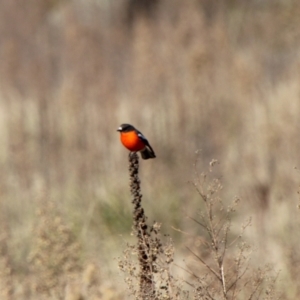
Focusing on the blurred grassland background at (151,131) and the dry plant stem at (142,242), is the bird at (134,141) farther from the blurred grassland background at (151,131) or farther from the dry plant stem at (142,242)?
the blurred grassland background at (151,131)

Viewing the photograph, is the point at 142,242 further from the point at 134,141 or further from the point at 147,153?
the point at 147,153

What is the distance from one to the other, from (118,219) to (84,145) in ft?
5.67

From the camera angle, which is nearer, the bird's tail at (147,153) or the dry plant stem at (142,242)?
the dry plant stem at (142,242)

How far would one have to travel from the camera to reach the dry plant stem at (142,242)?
11.4 ft

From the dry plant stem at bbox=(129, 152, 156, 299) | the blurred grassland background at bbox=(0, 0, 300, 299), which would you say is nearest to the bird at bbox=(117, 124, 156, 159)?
the dry plant stem at bbox=(129, 152, 156, 299)

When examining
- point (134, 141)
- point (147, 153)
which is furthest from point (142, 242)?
point (147, 153)

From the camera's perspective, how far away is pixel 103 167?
9.20m

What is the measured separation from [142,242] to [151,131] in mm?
6665

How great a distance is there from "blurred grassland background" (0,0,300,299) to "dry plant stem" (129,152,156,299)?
2.49 m

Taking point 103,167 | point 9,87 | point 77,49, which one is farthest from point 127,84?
point 103,167

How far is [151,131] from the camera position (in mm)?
10141

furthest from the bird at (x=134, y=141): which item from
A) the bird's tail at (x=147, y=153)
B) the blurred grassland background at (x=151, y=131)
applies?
the blurred grassland background at (x=151, y=131)

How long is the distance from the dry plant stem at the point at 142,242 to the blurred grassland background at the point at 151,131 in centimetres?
249

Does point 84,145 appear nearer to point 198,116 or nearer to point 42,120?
point 42,120
